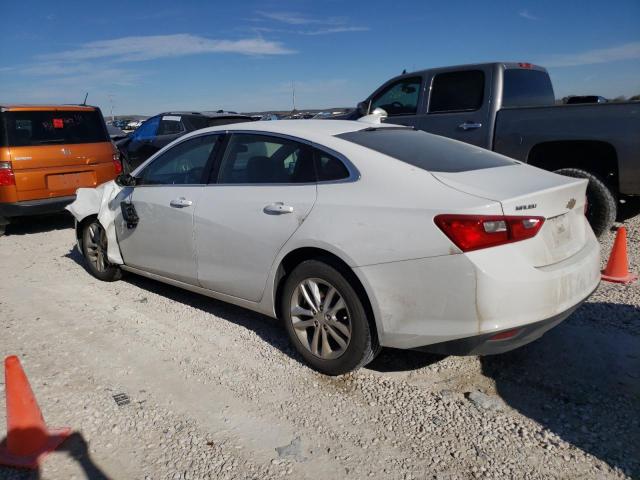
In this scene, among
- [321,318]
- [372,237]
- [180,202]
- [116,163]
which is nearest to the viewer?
[372,237]

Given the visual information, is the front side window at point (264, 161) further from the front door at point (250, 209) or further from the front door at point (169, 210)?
the front door at point (169, 210)

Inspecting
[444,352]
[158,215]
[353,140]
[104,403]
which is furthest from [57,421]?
[353,140]

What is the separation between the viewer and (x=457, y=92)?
672cm

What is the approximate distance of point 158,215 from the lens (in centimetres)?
→ 429

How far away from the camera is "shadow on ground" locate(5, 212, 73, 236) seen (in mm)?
8039

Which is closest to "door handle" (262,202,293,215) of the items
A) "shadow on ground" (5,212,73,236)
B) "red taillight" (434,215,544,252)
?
"red taillight" (434,215,544,252)

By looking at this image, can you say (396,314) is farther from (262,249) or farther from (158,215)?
(158,215)

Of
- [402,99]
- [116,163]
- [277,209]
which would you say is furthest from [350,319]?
[116,163]

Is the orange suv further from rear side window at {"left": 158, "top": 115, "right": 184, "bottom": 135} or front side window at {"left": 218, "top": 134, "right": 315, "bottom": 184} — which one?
front side window at {"left": 218, "top": 134, "right": 315, "bottom": 184}

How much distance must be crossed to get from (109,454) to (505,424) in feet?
6.73

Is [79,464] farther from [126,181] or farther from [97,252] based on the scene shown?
[97,252]

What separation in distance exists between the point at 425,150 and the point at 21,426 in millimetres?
2761

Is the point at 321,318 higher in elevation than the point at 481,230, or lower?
lower

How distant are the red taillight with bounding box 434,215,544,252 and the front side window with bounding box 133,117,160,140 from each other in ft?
31.7
